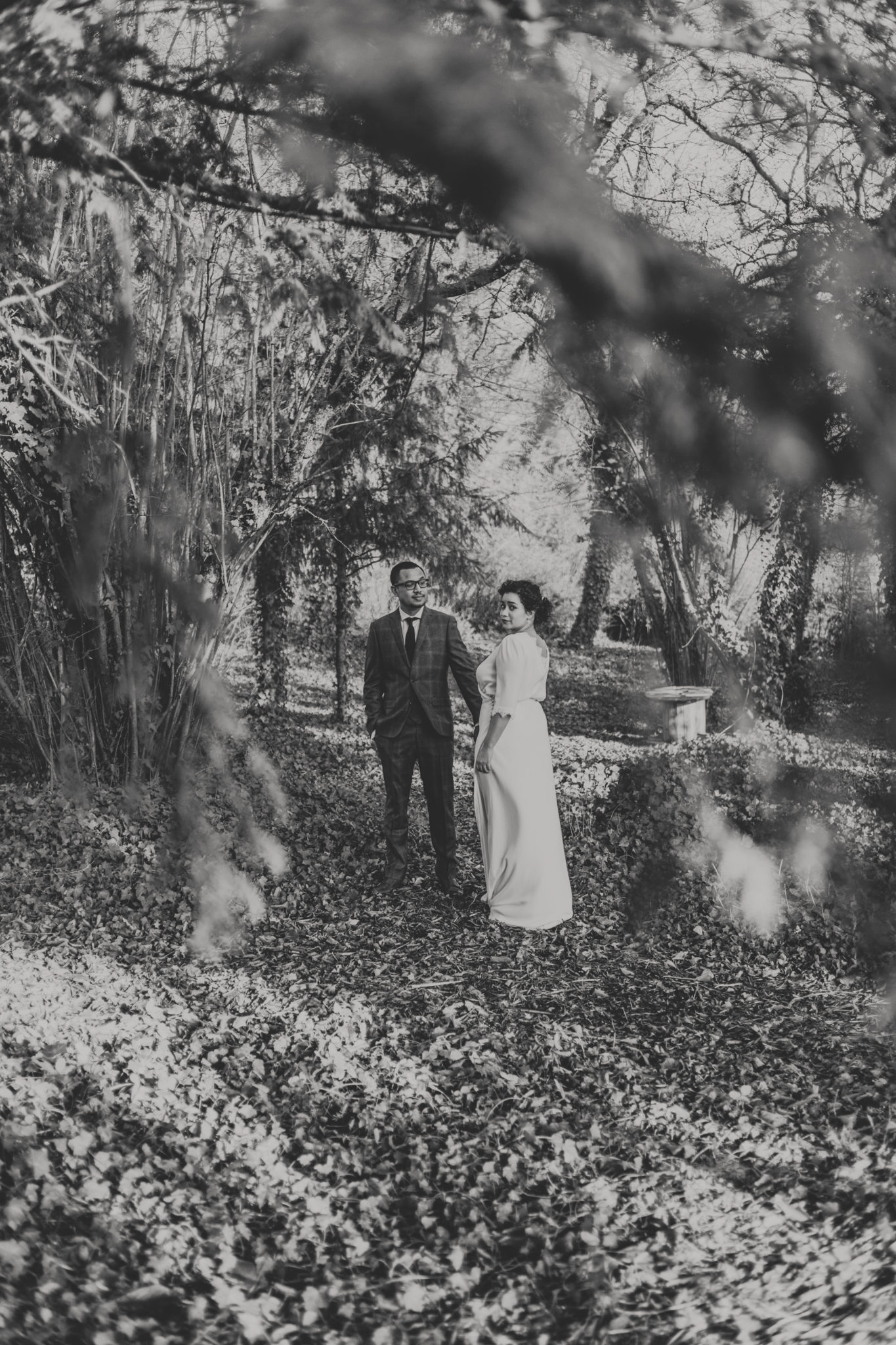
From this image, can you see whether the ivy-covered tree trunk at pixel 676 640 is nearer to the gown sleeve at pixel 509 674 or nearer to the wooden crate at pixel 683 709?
the wooden crate at pixel 683 709

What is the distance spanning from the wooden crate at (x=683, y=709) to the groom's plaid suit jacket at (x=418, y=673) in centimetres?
516

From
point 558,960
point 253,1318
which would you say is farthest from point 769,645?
point 558,960

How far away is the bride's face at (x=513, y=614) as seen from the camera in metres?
5.45

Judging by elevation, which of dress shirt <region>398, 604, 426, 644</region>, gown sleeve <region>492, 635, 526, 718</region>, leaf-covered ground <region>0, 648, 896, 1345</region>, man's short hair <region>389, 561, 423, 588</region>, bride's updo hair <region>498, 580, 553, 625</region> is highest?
man's short hair <region>389, 561, 423, 588</region>

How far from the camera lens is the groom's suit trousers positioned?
5945 millimetres

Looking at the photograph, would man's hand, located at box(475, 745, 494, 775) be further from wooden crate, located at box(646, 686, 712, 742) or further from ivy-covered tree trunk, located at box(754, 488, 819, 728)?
wooden crate, located at box(646, 686, 712, 742)

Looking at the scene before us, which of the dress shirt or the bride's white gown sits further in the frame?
the dress shirt

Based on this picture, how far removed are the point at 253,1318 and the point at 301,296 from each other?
2.88m

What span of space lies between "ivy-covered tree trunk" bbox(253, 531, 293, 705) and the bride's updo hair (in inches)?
193

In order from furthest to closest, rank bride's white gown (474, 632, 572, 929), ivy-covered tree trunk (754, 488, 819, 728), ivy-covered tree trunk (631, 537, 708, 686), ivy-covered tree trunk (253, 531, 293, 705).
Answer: ivy-covered tree trunk (631, 537, 708, 686)
ivy-covered tree trunk (253, 531, 293, 705)
bride's white gown (474, 632, 572, 929)
ivy-covered tree trunk (754, 488, 819, 728)

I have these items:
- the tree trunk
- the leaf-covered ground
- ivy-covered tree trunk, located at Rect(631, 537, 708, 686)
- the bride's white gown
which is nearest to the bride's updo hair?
the bride's white gown

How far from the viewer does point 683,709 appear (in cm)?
1093

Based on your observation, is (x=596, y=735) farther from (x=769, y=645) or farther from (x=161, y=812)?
(x=769, y=645)

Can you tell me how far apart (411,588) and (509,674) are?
770mm
